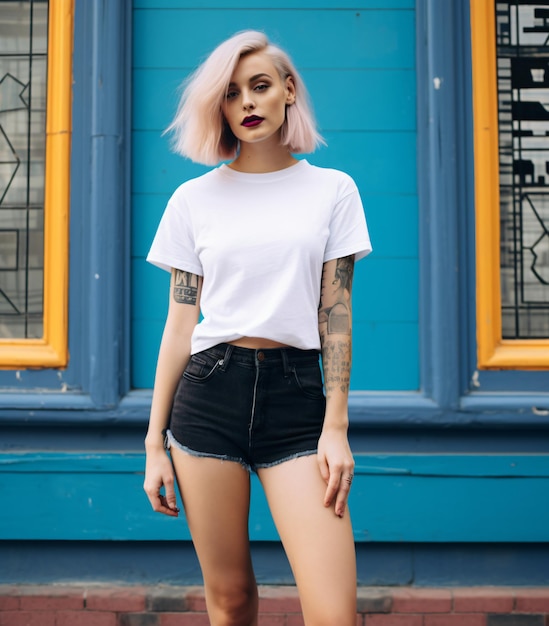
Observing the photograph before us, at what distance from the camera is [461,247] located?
3.49 m

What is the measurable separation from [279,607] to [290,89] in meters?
2.37

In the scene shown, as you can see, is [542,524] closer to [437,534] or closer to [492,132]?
[437,534]

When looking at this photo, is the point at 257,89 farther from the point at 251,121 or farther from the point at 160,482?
the point at 160,482

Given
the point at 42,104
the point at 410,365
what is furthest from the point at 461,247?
the point at 42,104

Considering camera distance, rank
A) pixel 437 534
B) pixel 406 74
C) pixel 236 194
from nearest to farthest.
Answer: pixel 236 194 → pixel 437 534 → pixel 406 74

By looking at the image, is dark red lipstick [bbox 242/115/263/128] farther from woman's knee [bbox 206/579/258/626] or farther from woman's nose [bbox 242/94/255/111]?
woman's knee [bbox 206/579/258/626]

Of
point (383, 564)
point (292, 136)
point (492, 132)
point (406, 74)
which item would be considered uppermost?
point (406, 74)

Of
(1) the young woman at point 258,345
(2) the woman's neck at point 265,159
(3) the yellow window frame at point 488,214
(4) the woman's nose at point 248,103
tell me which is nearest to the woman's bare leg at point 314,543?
(1) the young woman at point 258,345

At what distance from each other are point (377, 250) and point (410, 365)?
61 centimetres

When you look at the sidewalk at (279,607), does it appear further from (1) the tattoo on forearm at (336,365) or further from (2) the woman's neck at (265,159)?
(2) the woman's neck at (265,159)

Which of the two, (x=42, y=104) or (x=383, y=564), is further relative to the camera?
(x=42, y=104)

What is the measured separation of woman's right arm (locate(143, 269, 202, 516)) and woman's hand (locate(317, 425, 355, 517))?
0.49 m

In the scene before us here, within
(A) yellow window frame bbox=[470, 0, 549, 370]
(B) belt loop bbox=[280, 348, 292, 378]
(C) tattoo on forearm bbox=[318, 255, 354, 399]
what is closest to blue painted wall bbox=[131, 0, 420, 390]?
(A) yellow window frame bbox=[470, 0, 549, 370]

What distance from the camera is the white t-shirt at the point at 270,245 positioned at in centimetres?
197
